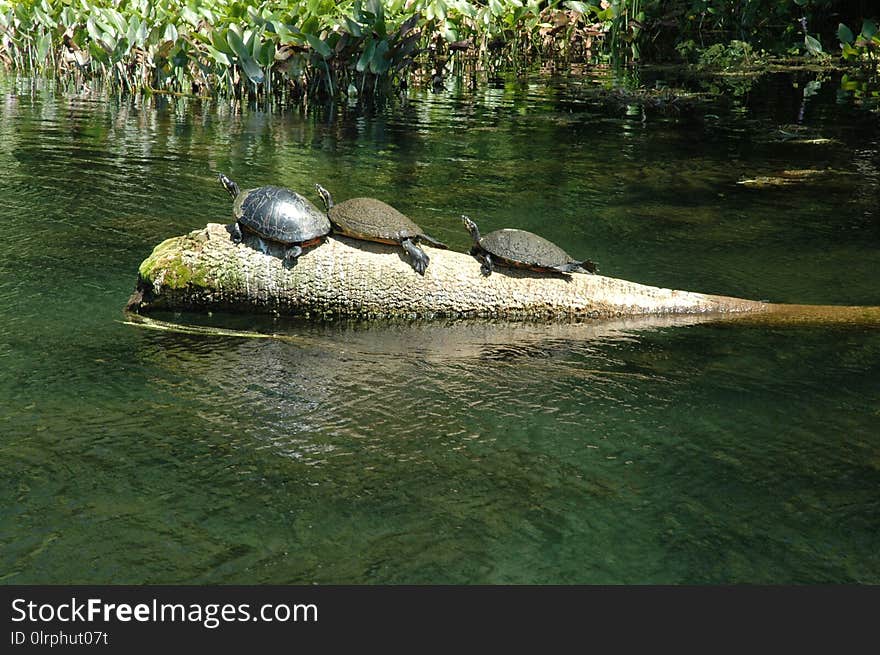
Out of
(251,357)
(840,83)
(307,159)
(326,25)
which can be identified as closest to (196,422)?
(251,357)

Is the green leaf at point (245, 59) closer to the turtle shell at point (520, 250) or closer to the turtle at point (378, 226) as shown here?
the turtle at point (378, 226)

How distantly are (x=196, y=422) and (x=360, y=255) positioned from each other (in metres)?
1.84

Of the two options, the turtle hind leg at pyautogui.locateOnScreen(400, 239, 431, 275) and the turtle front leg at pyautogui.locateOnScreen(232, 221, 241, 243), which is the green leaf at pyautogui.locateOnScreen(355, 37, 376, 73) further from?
the turtle hind leg at pyautogui.locateOnScreen(400, 239, 431, 275)

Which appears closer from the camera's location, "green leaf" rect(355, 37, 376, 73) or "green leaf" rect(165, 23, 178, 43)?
"green leaf" rect(165, 23, 178, 43)

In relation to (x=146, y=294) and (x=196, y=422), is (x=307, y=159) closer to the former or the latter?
(x=146, y=294)

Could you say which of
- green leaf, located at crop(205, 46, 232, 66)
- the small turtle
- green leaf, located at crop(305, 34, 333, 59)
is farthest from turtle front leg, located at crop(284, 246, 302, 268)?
green leaf, located at crop(205, 46, 232, 66)

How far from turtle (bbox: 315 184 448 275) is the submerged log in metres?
0.10

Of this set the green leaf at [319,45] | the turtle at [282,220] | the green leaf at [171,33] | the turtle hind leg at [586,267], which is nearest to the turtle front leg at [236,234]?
the turtle at [282,220]

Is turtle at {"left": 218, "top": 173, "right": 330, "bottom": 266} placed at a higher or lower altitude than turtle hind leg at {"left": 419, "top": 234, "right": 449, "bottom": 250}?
higher

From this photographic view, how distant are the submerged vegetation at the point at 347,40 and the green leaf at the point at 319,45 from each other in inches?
1.0

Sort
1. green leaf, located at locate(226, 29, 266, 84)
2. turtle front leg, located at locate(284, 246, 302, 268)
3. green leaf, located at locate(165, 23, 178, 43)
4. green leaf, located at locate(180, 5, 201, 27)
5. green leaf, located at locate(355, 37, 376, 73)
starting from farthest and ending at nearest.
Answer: green leaf, located at locate(180, 5, 201, 27) → green leaf, located at locate(355, 37, 376, 73) → green leaf, located at locate(165, 23, 178, 43) → green leaf, located at locate(226, 29, 266, 84) → turtle front leg, located at locate(284, 246, 302, 268)

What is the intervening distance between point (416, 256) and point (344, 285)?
20.4 inches

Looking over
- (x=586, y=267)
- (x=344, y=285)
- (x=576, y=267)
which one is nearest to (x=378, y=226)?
(x=344, y=285)

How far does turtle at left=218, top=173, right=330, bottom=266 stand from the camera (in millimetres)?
6031
